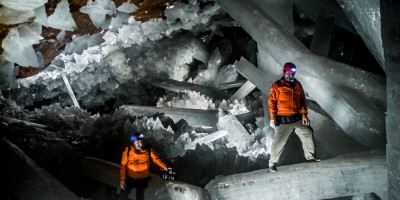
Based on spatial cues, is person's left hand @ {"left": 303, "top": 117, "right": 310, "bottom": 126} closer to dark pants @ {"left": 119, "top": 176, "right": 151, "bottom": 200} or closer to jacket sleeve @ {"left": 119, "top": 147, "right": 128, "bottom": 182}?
dark pants @ {"left": 119, "top": 176, "right": 151, "bottom": 200}

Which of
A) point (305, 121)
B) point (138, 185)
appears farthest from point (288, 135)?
point (138, 185)

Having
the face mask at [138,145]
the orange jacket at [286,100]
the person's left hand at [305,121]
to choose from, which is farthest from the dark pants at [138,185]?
the person's left hand at [305,121]

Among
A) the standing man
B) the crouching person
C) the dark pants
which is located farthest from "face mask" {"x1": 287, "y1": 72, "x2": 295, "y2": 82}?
the dark pants

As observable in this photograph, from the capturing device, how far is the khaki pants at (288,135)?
11.8 feet

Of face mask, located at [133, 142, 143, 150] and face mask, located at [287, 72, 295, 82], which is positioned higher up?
face mask, located at [287, 72, 295, 82]

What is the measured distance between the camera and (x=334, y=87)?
4.13m

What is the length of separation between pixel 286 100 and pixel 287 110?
0.37 feet

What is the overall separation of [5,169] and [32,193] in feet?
1.88

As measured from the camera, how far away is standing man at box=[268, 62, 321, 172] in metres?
3.54

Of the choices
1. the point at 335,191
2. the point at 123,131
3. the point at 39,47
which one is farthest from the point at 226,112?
the point at 39,47

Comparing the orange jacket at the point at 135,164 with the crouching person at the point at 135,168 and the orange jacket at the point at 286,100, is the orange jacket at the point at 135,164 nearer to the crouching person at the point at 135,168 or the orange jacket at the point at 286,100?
the crouching person at the point at 135,168

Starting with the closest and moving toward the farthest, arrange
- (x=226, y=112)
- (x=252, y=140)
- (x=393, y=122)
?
(x=393, y=122) → (x=252, y=140) → (x=226, y=112)

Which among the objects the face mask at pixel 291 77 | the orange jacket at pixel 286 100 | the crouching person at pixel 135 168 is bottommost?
the crouching person at pixel 135 168

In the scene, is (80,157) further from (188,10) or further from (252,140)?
(188,10)
